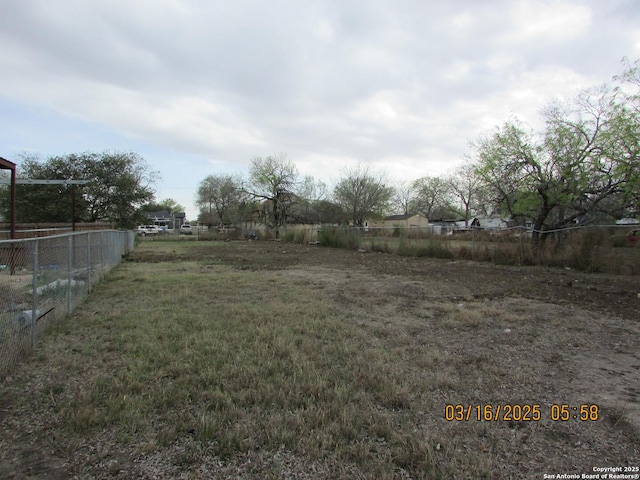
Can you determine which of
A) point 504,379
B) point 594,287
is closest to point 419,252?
point 594,287

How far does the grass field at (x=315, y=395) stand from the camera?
82.1 inches

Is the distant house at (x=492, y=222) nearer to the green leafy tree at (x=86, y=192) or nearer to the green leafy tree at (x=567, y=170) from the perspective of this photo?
the green leafy tree at (x=567, y=170)

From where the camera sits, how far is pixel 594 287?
8180 mm

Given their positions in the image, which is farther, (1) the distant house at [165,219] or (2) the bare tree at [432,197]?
(1) the distant house at [165,219]

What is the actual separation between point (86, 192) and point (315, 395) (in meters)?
22.9

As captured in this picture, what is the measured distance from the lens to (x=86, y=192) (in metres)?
20.5

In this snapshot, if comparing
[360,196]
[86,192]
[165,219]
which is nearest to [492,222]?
[360,196]

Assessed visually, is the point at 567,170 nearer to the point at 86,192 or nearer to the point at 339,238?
the point at 339,238

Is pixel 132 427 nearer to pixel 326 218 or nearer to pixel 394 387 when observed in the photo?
pixel 394 387

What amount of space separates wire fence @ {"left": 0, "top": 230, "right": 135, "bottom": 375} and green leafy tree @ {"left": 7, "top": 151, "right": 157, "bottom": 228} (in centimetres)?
1485

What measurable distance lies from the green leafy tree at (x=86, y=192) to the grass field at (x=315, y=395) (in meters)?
17.4

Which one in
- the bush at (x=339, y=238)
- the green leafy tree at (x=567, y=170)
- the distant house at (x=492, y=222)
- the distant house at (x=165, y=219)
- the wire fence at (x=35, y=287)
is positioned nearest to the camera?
the wire fence at (x=35, y=287)

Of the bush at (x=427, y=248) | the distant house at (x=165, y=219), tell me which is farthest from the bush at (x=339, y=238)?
the distant house at (x=165, y=219)

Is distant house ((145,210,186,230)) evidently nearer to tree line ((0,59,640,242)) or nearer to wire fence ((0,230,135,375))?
tree line ((0,59,640,242))
